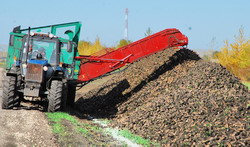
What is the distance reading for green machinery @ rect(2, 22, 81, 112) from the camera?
11836 mm

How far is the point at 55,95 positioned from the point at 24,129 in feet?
9.64

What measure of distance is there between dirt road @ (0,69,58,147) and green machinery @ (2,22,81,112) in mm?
807

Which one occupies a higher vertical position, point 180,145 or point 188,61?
point 188,61

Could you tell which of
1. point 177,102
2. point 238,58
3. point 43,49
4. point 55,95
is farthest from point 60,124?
point 238,58

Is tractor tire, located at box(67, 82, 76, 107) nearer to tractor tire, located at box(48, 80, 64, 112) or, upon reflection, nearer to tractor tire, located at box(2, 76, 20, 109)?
tractor tire, located at box(48, 80, 64, 112)

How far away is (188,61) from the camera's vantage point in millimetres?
16719

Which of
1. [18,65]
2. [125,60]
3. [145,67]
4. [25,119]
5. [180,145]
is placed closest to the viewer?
[180,145]

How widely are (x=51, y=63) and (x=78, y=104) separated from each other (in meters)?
4.90

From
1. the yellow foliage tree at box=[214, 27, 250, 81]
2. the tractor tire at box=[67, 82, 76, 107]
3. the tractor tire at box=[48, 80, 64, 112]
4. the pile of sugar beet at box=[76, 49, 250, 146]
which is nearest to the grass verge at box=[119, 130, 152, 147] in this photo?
the pile of sugar beet at box=[76, 49, 250, 146]

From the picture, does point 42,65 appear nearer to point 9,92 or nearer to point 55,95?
point 55,95

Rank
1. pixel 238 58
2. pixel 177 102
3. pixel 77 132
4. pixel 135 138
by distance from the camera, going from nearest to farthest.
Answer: pixel 77 132 < pixel 135 138 < pixel 177 102 < pixel 238 58

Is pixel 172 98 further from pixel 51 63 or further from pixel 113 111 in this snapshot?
pixel 51 63

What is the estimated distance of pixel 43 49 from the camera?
13164 millimetres

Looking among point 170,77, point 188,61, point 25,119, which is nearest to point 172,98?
point 170,77
